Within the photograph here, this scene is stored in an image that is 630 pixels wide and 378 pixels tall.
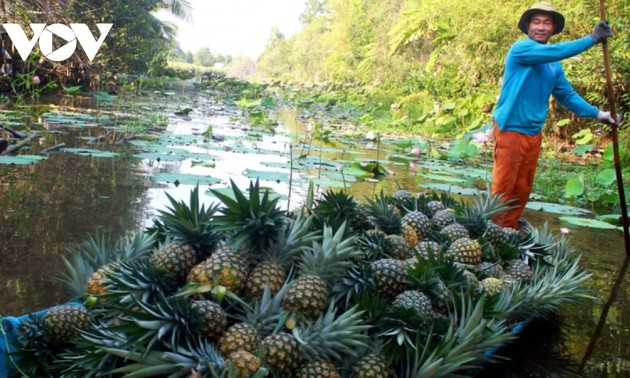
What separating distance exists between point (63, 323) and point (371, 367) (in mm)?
942

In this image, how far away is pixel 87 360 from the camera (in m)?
1.65

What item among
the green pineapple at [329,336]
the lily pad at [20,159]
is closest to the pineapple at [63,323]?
the green pineapple at [329,336]

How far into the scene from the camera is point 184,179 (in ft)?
17.8

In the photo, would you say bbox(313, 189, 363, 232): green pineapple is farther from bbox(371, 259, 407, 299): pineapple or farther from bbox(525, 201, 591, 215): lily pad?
bbox(525, 201, 591, 215): lily pad

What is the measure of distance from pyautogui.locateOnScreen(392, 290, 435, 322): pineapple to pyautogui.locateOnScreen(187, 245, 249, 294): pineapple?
494 millimetres

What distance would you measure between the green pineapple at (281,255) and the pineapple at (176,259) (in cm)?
21

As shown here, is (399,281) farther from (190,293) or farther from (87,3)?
(87,3)

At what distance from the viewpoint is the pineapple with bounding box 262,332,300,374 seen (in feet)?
5.41

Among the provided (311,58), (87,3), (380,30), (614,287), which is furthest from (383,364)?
(311,58)

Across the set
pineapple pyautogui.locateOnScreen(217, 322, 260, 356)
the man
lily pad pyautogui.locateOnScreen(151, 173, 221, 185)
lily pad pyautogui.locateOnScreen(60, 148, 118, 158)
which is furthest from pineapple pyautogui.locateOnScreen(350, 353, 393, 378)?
lily pad pyautogui.locateOnScreen(60, 148, 118, 158)

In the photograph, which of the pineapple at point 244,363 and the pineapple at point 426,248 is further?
the pineapple at point 426,248

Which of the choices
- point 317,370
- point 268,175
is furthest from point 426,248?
point 268,175

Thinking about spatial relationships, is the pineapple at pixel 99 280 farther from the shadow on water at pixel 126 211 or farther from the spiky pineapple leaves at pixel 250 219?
the shadow on water at pixel 126 211

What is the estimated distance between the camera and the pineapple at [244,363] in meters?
1.57
